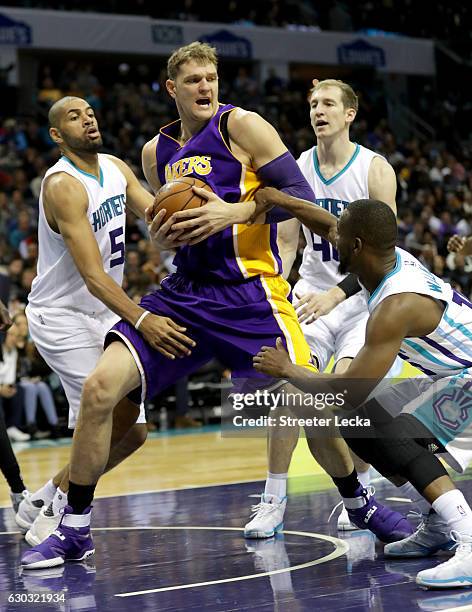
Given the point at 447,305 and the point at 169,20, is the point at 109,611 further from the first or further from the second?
the point at 169,20

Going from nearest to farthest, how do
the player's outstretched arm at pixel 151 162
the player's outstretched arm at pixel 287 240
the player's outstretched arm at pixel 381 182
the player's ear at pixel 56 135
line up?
the player's outstretched arm at pixel 151 162
the player's ear at pixel 56 135
the player's outstretched arm at pixel 381 182
the player's outstretched arm at pixel 287 240

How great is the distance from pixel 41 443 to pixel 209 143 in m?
6.66

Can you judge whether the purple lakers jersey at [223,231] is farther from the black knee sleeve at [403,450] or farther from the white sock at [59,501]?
the white sock at [59,501]

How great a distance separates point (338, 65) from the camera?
24516 mm

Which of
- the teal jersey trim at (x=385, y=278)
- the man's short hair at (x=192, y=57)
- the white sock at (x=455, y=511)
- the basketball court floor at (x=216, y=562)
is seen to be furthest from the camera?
the man's short hair at (x=192, y=57)

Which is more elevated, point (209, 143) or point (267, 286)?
point (209, 143)

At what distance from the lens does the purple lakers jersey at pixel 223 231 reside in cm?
477

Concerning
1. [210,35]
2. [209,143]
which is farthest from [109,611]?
[210,35]

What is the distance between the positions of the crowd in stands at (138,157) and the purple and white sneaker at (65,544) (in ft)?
20.3

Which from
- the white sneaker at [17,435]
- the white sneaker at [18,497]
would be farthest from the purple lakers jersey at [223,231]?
the white sneaker at [17,435]

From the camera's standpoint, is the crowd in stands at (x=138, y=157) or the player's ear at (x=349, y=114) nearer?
the player's ear at (x=349, y=114)

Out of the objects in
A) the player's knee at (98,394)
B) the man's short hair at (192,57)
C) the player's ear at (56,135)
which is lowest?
the player's knee at (98,394)

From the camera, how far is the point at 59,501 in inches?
199

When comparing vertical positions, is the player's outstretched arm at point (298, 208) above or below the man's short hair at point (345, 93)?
below
